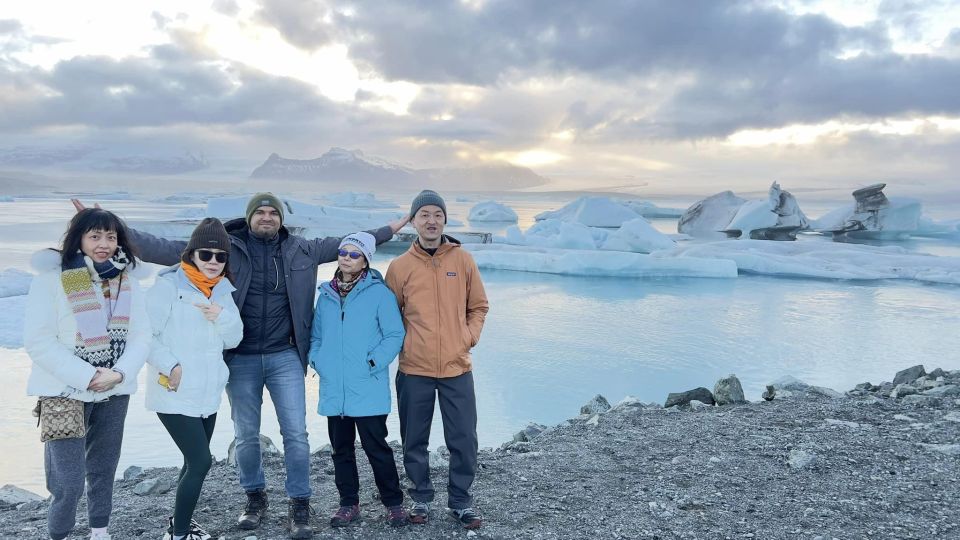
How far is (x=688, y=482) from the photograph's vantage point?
11.5 ft

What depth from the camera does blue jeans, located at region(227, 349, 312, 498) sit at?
2789mm

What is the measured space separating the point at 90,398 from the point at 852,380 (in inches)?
292

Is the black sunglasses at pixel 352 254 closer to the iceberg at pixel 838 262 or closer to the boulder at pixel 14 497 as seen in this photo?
the boulder at pixel 14 497

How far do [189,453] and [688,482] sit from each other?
2.43 metres

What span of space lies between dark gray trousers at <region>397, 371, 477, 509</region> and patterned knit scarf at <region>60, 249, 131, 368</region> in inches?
44.7

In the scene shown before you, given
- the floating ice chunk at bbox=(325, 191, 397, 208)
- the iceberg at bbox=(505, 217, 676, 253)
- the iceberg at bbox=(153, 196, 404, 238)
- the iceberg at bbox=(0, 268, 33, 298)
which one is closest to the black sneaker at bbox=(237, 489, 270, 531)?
the iceberg at bbox=(0, 268, 33, 298)

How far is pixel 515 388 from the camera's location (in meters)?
6.97

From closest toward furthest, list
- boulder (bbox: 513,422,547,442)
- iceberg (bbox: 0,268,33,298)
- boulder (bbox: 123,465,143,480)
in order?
1. boulder (bbox: 123,465,143,480)
2. boulder (bbox: 513,422,547,442)
3. iceberg (bbox: 0,268,33,298)

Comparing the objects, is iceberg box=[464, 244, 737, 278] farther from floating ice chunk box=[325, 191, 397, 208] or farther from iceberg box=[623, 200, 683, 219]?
floating ice chunk box=[325, 191, 397, 208]

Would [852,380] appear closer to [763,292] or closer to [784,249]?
[763,292]

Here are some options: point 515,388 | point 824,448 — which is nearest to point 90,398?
point 824,448

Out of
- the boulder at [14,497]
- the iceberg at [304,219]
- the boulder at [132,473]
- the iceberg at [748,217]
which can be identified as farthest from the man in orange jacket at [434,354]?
the iceberg at [748,217]

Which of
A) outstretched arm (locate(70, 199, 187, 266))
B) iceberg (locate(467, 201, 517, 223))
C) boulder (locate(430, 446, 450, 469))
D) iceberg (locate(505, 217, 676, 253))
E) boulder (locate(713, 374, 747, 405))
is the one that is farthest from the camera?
iceberg (locate(467, 201, 517, 223))

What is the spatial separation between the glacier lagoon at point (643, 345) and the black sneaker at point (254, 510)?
2.13m
